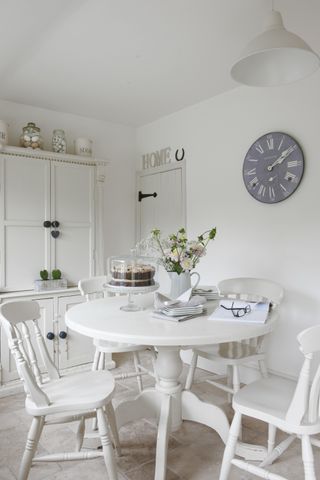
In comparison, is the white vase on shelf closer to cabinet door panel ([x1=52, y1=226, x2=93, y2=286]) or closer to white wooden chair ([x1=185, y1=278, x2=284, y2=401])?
white wooden chair ([x1=185, y1=278, x2=284, y2=401])

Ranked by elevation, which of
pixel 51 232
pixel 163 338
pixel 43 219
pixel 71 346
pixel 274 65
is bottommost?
pixel 71 346

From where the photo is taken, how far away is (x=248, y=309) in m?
1.96

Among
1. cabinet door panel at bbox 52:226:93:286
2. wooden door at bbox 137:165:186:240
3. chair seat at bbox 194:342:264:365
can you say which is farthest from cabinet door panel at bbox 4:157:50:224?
chair seat at bbox 194:342:264:365

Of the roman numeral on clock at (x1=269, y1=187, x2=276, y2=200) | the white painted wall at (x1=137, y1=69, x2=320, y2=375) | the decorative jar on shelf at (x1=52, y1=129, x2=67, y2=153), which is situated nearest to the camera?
the white painted wall at (x1=137, y1=69, x2=320, y2=375)

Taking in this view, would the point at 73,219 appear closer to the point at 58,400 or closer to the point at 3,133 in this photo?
the point at 3,133

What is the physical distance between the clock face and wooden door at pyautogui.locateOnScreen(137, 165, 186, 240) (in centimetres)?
87

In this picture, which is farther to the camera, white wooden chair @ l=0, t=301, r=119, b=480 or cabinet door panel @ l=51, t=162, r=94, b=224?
cabinet door panel @ l=51, t=162, r=94, b=224

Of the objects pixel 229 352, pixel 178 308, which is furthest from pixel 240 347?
pixel 178 308

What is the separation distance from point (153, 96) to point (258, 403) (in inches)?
107

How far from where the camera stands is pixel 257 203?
302cm

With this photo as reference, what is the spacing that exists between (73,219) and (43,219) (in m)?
0.27

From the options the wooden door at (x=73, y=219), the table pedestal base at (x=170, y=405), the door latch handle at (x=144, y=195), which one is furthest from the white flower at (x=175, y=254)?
the door latch handle at (x=144, y=195)

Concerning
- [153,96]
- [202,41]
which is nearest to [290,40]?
[202,41]

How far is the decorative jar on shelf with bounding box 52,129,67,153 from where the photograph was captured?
11.4 ft
